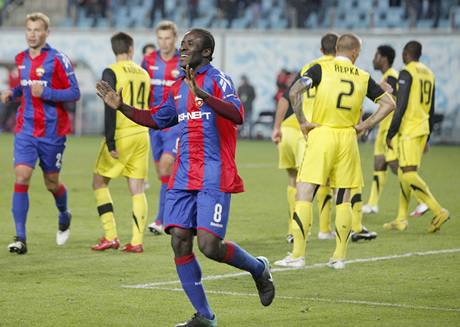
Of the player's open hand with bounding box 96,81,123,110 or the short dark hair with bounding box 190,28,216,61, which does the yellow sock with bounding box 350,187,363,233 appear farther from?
the player's open hand with bounding box 96,81,123,110

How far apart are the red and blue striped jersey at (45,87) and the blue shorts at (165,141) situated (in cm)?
199

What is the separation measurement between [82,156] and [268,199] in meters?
10.0

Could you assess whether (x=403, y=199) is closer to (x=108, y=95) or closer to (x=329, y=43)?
(x=329, y=43)

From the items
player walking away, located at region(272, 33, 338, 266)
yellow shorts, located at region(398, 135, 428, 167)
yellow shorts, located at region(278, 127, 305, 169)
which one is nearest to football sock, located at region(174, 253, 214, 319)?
player walking away, located at region(272, 33, 338, 266)

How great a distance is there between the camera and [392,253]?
1113 cm

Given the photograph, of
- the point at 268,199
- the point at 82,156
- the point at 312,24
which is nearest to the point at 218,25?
the point at 312,24

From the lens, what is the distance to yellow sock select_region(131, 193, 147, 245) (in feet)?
36.1

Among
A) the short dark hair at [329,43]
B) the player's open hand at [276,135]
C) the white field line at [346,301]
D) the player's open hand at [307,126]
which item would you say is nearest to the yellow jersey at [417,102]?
the player's open hand at [276,135]

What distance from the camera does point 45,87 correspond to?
1086cm

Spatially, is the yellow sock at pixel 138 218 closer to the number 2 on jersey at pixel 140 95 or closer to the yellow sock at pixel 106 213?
the yellow sock at pixel 106 213

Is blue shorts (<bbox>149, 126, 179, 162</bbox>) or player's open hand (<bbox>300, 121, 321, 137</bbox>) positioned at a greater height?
player's open hand (<bbox>300, 121, 321, 137</bbox>)

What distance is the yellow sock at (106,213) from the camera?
11.2 m

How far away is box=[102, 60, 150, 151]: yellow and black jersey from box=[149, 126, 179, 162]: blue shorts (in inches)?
55.4

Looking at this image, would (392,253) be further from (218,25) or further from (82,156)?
(218,25)
